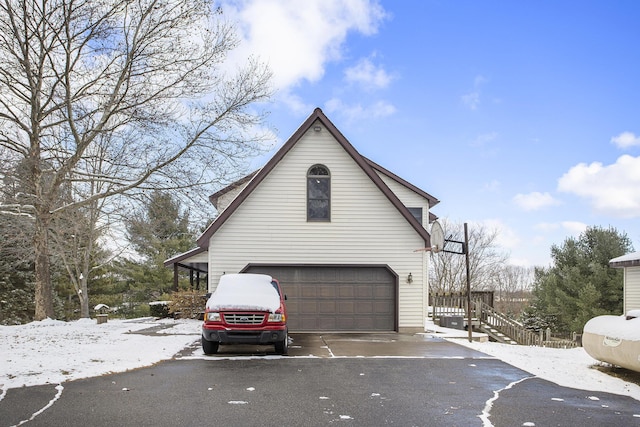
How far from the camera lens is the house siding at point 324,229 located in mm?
17359

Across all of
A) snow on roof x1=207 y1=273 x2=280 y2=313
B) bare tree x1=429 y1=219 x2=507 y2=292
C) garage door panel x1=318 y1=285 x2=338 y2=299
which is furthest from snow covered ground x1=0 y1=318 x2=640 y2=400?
bare tree x1=429 y1=219 x2=507 y2=292

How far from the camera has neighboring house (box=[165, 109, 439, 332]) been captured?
1733 centimetres

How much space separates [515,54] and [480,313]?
11633 millimetres

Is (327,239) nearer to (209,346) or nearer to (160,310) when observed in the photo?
(209,346)

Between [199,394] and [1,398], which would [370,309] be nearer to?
[199,394]

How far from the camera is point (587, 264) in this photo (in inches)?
1225

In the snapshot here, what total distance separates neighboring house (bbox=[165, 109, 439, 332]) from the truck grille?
6.00 m

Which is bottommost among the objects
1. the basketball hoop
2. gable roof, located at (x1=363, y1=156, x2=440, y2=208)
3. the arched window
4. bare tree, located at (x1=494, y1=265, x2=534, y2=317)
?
bare tree, located at (x1=494, y1=265, x2=534, y2=317)

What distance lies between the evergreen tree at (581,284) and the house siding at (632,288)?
650cm

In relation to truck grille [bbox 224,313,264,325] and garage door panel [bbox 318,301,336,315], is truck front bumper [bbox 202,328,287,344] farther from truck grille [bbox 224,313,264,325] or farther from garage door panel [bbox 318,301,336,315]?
garage door panel [bbox 318,301,336,315]

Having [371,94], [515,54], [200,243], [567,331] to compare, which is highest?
[515,54]

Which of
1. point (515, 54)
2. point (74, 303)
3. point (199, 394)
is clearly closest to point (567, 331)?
point (515, 54)

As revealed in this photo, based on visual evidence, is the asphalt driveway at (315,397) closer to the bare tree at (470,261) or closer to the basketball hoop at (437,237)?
the basketball hoop at (437,237)

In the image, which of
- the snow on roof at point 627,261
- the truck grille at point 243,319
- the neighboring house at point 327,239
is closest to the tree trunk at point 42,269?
the neighboring house at point 327,239
